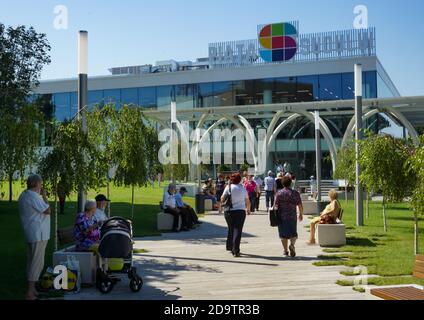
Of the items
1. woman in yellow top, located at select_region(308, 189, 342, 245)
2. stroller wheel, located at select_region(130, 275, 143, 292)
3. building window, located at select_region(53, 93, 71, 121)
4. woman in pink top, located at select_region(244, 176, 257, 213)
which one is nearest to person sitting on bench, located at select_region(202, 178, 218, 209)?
woman in pink top, located at select_region(244, 176, 257, 213)

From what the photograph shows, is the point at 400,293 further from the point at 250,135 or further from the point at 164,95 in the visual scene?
the point at 164,95

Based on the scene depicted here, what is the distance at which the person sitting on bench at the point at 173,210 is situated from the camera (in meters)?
16.1

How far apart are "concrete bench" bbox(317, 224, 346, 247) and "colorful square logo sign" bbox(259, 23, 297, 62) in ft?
119

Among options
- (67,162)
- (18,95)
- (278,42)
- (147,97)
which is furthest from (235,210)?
(147,97)

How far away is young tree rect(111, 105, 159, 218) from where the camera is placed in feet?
55.6

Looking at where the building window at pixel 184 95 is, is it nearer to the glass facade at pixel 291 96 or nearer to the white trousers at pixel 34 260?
the glass facade at pixel 291 96

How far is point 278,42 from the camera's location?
4750cm

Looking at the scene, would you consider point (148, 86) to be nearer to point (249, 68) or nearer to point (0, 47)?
point (249, 68)

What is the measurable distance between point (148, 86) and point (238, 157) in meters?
12.4

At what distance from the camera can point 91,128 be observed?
656 inches

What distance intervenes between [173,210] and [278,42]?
3417 centimetres

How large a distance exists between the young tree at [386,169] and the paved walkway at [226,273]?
2.31 meters

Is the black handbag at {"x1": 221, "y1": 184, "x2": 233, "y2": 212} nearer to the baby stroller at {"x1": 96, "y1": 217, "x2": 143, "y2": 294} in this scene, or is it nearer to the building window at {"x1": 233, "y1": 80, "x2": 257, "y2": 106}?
the baby stroller at {"x1": 96, "y1": 217, "x2": 143, "y2": 294}

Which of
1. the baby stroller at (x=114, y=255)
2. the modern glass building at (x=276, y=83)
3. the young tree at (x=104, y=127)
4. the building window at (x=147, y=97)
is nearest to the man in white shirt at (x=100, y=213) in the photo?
the baby stroller at (x=114, y=255)
